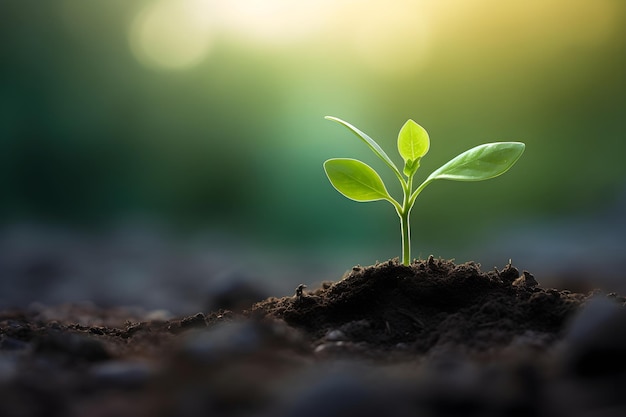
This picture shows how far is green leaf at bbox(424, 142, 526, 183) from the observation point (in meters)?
1.60

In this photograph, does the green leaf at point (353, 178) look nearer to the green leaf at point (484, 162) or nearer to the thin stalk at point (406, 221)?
the thin stalk at point (406, 221)

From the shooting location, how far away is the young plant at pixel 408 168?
162 centimetres

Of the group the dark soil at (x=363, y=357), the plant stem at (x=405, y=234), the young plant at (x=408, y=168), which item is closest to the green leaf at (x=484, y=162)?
the young plant at (x=408, y=168)

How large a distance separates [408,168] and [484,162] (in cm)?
22

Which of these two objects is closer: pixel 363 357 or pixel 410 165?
pixel 363 357

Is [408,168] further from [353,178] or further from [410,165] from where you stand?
[353,178]

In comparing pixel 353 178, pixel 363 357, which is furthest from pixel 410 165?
pixel 363 357

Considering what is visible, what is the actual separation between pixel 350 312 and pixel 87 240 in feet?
20.7

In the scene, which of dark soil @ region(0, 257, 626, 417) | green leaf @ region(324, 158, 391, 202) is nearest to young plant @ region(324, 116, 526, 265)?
green leaf @ region(324, 158, 391, 202)

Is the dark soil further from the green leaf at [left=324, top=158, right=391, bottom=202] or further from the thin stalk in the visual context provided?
the green leaf at [left=324, top=158, right=391, bottom=202]

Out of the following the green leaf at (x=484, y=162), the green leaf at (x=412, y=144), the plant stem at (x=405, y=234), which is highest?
the green leaf at (x=412, y=144)

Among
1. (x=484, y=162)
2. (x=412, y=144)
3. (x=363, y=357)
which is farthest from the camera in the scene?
(x=412, y=144)

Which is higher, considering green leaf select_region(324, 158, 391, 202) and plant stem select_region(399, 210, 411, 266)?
green leaf select_region(324, 158, 391, 202)

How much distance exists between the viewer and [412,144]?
176 centimetres
